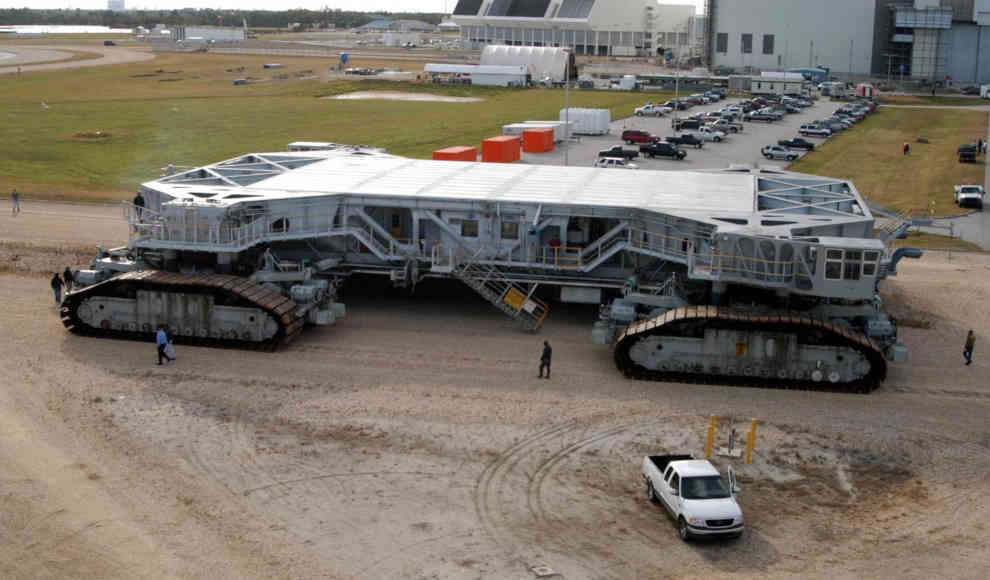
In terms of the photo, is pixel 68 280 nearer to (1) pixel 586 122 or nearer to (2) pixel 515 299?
(2) pixel 515 299

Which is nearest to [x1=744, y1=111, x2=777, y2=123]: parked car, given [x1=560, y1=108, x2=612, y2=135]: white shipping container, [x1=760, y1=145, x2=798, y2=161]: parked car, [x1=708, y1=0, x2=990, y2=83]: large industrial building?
[x1=560, y1=108, x2=612, y2=135]: white shipping container

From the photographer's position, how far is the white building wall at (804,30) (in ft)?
484

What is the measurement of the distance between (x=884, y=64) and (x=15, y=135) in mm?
109584

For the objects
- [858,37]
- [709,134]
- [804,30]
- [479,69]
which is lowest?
[709,134]

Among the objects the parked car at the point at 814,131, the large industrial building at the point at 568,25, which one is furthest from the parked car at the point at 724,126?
the large industrial building at the point at 568,25

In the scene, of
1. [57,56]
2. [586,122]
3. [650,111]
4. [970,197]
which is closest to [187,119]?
[586,122]

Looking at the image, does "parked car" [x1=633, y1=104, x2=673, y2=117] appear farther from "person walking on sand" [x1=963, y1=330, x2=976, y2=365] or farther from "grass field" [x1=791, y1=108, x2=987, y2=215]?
"person walking on sand" [x1=963, y1=330, x2=976, y2=365]

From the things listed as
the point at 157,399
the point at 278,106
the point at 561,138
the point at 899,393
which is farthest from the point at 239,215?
the point at 278,106

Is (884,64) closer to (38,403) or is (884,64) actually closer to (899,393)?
(899,393)

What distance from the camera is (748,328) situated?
30.0m

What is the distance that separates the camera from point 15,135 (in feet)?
259

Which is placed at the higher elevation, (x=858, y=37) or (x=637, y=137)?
(x=858, y=37)

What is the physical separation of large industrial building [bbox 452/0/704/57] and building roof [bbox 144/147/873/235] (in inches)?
5267

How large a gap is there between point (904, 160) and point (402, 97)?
5334cm
